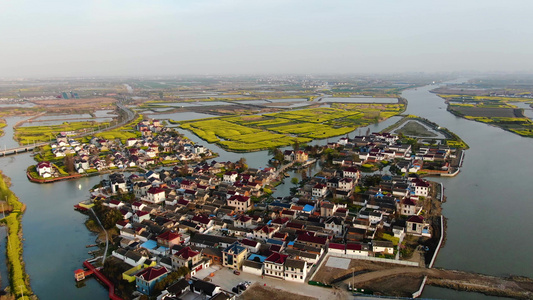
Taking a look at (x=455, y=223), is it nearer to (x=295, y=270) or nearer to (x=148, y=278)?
(x=295, y=270)

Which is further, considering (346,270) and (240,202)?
(240,202)

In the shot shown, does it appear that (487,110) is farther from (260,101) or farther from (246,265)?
(246,265)

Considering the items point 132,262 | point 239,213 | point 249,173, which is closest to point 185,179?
point 249,173

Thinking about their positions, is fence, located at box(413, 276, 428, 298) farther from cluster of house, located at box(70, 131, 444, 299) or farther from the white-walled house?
the white-walled house

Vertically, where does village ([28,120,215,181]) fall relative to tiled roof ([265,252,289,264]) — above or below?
below

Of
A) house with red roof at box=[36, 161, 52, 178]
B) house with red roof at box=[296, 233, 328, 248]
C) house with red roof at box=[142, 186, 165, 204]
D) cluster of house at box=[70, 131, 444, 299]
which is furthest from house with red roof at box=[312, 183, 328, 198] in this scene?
house with red roof at box=[36, 161, 52, 178]

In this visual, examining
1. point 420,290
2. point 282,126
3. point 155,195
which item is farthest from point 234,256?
point 282,126
